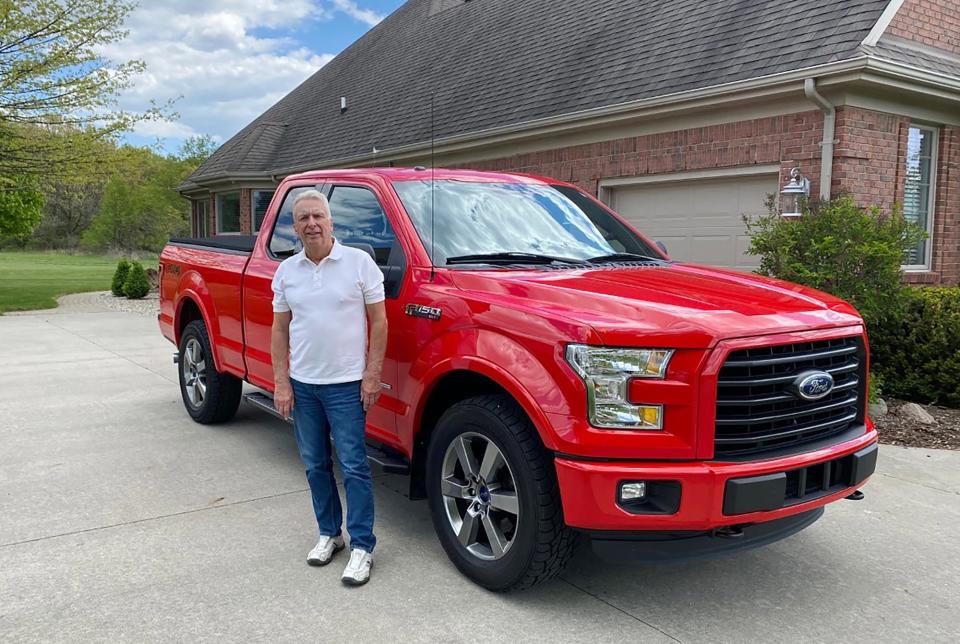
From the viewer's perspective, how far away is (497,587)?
3.51m

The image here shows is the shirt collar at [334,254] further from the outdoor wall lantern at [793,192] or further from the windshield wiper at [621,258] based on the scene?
the outdoor wall lantern at [793,192]

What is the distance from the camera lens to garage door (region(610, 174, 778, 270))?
9641 millimetres

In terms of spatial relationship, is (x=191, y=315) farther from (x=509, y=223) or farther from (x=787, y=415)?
(x=787, y=415)

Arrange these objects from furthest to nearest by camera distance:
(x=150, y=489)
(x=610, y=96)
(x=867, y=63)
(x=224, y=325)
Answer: (x=610, y=96), (x=867, y=63), (x=224, y=325), (x=150, y=489)

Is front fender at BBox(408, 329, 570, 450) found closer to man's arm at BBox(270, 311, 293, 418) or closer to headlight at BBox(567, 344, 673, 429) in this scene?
headlight at BBox(567, 344, 673, 429)

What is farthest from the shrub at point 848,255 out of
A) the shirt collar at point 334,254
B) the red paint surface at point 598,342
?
the shirt collar at point 334,254

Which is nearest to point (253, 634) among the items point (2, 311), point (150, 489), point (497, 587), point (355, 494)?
point (355, 494)

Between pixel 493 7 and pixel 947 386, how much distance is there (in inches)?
540

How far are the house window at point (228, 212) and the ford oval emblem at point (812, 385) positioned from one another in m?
21.0

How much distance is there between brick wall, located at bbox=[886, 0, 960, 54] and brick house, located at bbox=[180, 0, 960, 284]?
0.02 metres

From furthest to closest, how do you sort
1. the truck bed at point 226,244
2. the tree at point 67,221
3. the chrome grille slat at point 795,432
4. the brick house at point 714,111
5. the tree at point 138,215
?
1. the tree at point 67,221
2. the tree at point 138,215
3. the brick house at point 714,111
4. the truck bed at point 226,244
5. the chrome grille slat at point 795,432

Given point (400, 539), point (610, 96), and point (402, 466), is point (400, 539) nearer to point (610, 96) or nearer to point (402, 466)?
point (402, 466)

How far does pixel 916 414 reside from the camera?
22.8 ft

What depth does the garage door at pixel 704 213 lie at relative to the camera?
9641mm
